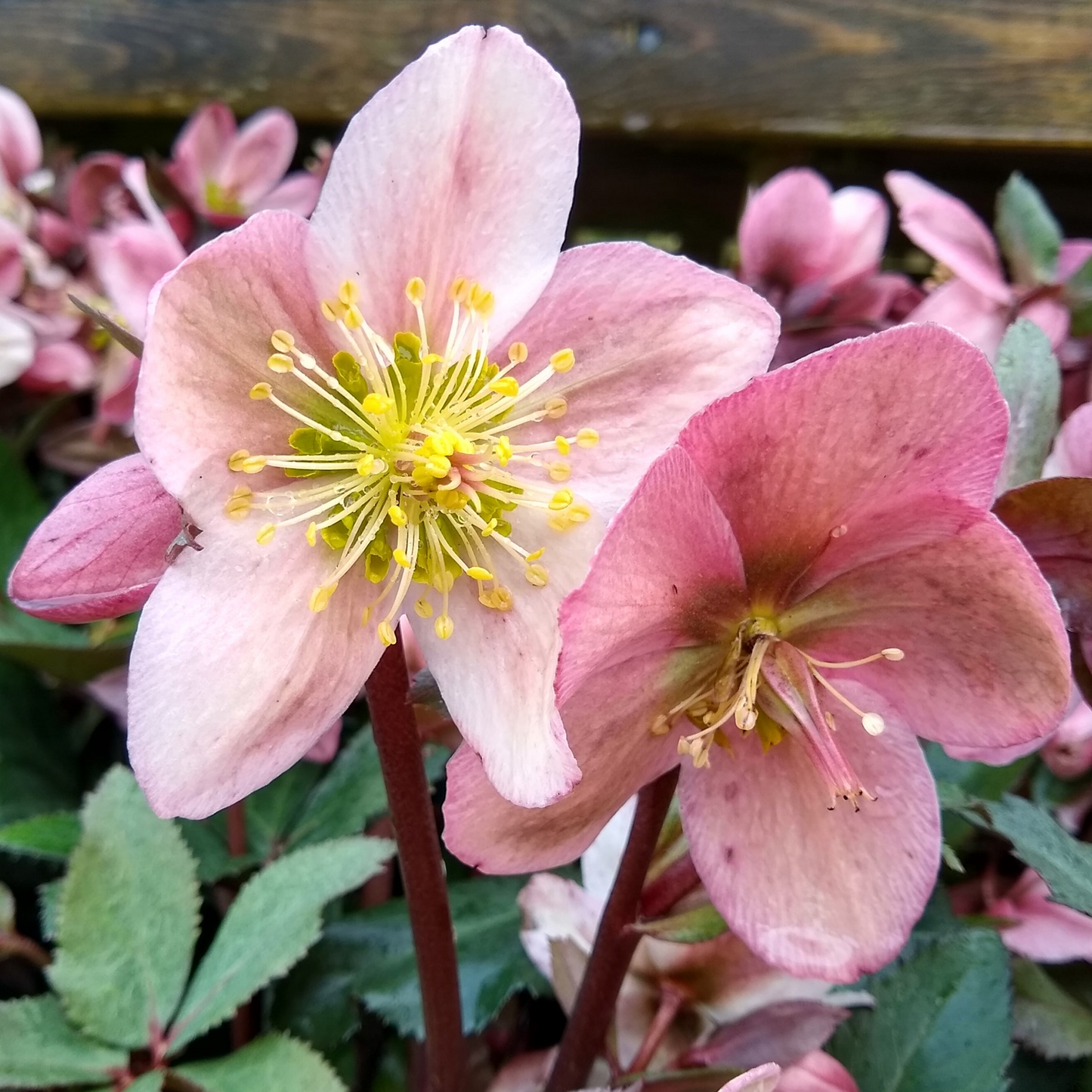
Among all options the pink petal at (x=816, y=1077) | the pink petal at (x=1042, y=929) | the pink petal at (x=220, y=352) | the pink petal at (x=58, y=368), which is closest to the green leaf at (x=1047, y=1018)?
the pink petal at (x=1042, y=929)

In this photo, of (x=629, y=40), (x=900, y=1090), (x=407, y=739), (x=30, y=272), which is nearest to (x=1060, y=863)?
(x=900, y=1090)

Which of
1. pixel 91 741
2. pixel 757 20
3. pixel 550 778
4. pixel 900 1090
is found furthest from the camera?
pixel 757 20

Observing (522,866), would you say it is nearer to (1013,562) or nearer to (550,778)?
(550,778)

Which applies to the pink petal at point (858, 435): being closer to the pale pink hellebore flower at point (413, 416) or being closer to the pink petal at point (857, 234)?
the pale pink hellebore flower at point (413, 416)

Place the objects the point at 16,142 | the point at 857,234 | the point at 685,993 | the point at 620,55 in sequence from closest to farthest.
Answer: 1. the point at 685,993
2. the point at 857,234
3. the point at 16,142
4. the point at 620,55

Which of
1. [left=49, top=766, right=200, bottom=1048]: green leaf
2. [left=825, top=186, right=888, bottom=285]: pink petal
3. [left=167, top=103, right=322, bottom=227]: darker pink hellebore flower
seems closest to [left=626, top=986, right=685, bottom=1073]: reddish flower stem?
[left=49, top=766, right=200, bottom=1048]: green leaf

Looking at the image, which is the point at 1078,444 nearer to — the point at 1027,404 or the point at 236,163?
the point at 1027,404

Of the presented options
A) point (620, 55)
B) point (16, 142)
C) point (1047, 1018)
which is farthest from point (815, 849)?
point (620, 55)
